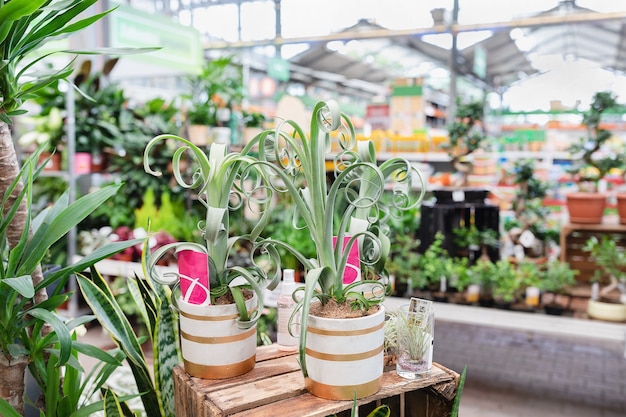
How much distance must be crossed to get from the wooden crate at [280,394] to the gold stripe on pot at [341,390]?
0.01m

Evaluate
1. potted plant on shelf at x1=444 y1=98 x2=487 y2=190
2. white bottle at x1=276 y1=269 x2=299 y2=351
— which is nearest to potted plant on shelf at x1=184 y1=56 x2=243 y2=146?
potted plant on shelf at x1=444 y1=98 x2=487 y2=190

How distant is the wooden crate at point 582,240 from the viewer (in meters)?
3.58

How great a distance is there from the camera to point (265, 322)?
11.6 ft

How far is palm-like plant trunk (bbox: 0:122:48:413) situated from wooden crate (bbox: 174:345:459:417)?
0.40 metres

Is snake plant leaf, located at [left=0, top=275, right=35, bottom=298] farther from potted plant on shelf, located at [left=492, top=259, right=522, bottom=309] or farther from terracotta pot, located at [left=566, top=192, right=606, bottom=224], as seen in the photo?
terracotta pot, located at [left=566, top=192, right=606, bottom=224]

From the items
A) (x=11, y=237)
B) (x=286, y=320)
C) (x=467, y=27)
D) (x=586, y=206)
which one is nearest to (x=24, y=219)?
(x=11, y=237)

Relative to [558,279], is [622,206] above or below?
above

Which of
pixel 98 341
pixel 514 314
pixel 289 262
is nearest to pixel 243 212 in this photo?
pixel 289 262

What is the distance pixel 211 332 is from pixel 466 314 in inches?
93.4

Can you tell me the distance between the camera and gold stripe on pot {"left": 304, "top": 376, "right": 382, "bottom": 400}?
1110 mm

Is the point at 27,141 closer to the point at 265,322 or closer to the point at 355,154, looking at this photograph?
the point at 265,322

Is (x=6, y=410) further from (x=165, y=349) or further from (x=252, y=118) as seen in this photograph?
(x=252, y=118)

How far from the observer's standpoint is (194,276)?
119 centimetres

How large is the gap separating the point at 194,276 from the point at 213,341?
141 millimetres
